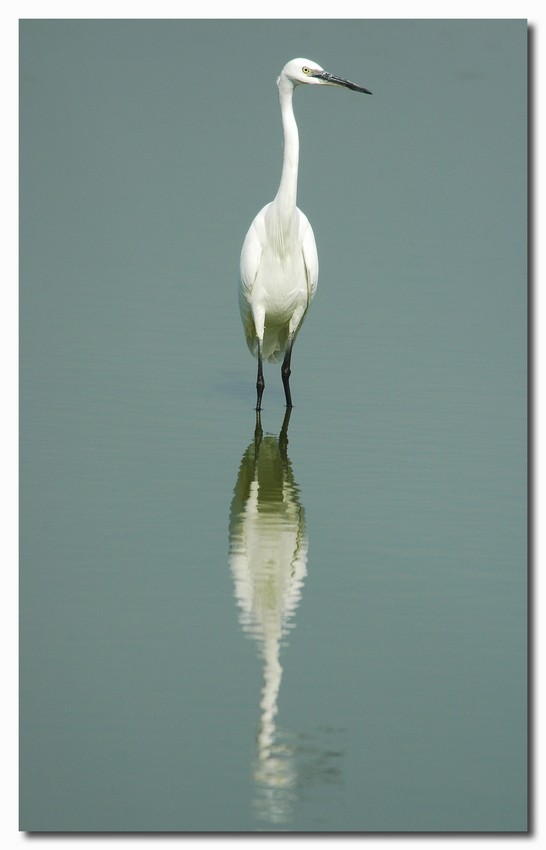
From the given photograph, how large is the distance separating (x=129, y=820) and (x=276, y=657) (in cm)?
119

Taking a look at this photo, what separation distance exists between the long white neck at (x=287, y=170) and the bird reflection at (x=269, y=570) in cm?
136

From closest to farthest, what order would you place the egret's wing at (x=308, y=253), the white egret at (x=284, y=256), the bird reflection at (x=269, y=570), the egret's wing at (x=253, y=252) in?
1. the bird reflection at (x=269, y=570)
2. the white egret at (x=284, y=256)
3. the egret's wing at (x=253, y=252)
4. the egret's wing at (x=308, y=253)

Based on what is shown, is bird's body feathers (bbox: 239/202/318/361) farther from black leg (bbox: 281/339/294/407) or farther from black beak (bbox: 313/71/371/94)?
black beak (bbox: 313/71/371/94)

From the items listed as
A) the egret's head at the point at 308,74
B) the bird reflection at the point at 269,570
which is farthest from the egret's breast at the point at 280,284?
the egret's head at the point at 308,74

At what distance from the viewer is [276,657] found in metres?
5.45

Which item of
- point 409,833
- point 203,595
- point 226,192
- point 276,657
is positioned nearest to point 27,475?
point 203,595

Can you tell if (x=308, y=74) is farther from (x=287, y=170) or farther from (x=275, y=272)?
(x=275, y=272)

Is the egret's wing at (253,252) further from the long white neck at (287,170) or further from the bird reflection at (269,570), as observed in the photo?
the bird reflection at (269,570)

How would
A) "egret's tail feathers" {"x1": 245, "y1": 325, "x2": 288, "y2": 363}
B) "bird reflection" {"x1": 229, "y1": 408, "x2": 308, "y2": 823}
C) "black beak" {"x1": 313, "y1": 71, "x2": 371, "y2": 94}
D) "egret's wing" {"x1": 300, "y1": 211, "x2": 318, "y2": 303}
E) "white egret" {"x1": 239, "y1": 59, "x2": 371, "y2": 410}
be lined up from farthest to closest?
"egret's tail feathers" {"x1": 245, "y1": 325, "x2": 288, "y2": 363}
"egret's wing" {"x1": 300, "y1": 211, "x2": 318, "y2": 303}
"white egret" {"x1": 239, "y1": 59, "x2": 371, "y2": 410}
"black beak" {"x1": 313, "y1": 71, "x2": 371, "y2": 94}
"bird reflection" {"x1": 229, "y1": 408, "x2": 308, "y2": 823}

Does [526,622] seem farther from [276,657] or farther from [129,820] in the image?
[129,820]

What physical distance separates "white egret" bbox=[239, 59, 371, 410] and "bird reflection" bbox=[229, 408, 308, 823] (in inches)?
37.0

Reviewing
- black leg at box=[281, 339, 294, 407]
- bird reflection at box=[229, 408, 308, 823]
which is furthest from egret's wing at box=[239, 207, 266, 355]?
bird reflection at box=[229, 408, 308, 823]

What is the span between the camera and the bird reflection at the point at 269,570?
4.70 meters

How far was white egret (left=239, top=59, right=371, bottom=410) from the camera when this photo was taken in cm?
927
